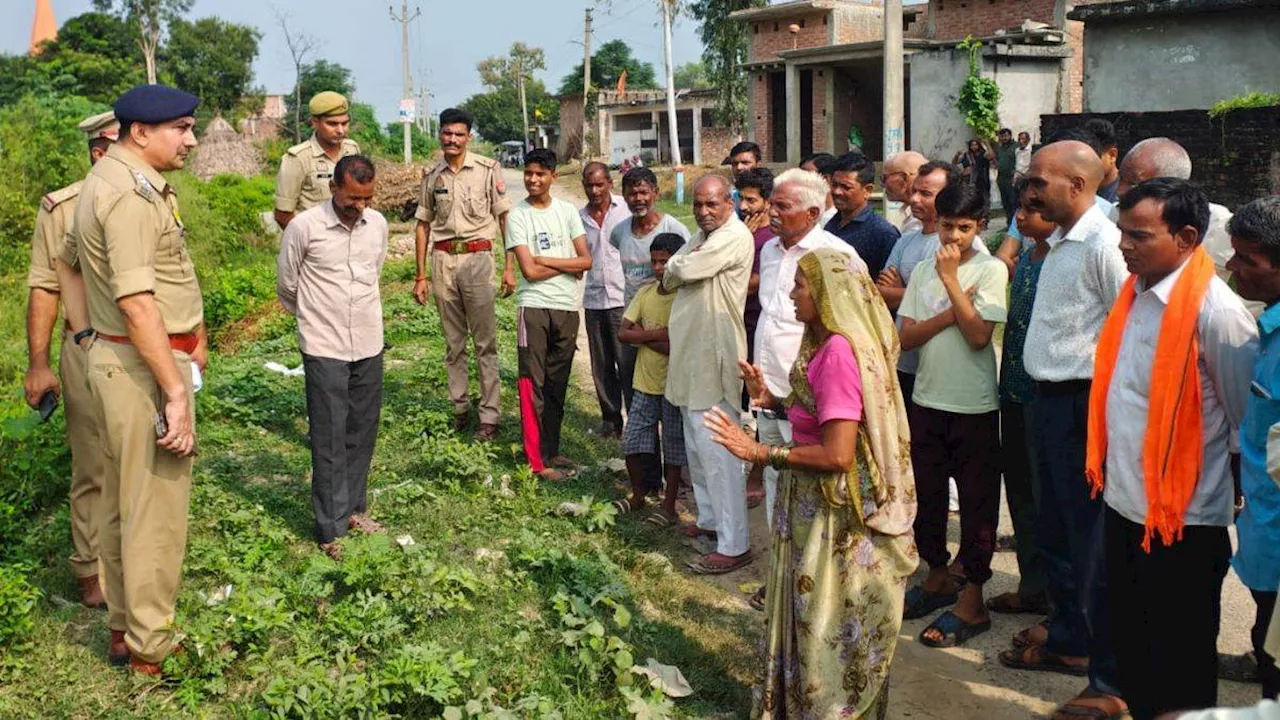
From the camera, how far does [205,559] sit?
480 cm

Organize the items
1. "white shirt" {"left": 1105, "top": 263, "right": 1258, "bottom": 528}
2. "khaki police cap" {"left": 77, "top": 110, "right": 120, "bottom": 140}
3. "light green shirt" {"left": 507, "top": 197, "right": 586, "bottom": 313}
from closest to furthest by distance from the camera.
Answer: "white shirt" {"left": 1105, "top": 263, "right": 1258, "bottom": 528}
"khaki police cap" {"left": 77, "top": 110, "right": 120, "bottom": 140}
"light green shirt" {"left": 507, "top": 197, "right": 586, "bottom": 313}

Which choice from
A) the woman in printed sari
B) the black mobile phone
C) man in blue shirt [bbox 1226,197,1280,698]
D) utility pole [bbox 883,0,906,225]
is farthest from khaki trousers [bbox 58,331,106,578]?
utility pole [bbox 883,0,906,225]

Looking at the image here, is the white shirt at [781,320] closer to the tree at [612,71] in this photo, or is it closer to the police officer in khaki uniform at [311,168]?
the police officer in khaki uniform at [311,168]

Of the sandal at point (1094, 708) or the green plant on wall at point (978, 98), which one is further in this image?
the green plant on wall at point (978, 98)

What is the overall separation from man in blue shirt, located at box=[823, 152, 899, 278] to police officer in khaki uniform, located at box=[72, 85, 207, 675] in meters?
3.23

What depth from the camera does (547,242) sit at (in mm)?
6570

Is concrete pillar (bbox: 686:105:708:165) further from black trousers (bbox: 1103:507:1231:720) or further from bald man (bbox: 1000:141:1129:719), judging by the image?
black trousers (bbox: 1103:507:1231:720)

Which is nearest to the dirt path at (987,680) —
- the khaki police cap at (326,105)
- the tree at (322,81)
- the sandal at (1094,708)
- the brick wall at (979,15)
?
the sandal at (1094,708)

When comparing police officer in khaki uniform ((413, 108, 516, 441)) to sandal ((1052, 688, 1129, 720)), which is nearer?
sandal ((1052, 688, 1129, 720))

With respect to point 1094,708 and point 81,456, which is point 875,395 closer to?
point 1094,708

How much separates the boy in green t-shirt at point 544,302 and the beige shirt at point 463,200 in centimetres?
43

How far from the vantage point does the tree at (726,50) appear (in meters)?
32.3

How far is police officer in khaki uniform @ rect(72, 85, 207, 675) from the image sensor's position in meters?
3.64

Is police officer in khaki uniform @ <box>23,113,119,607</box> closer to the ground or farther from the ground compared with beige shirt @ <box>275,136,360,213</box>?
closer to the ground
